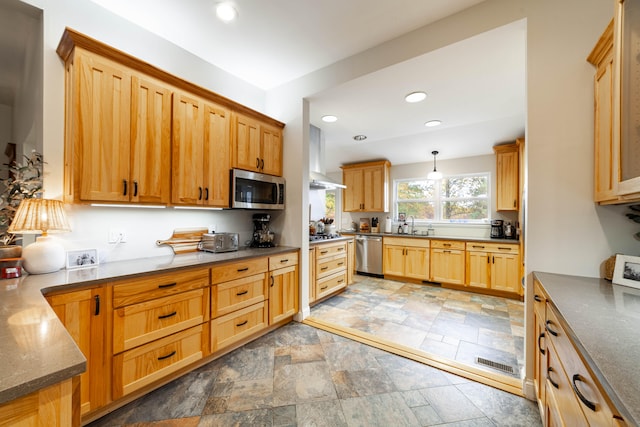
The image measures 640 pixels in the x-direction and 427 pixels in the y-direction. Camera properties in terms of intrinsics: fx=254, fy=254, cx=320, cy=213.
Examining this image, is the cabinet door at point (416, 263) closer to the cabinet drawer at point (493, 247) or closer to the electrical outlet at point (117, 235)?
the cabinet drawer at point (493, 247)

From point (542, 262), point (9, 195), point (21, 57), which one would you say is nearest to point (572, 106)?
A: point (542, 262)

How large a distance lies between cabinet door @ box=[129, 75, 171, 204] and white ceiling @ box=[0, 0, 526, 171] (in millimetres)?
665

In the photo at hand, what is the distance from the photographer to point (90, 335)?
1.48 meters

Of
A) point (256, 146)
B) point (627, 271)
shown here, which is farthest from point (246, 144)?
point (627, 271)

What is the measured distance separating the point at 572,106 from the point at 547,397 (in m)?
1.71

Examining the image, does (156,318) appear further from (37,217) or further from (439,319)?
(439,319)

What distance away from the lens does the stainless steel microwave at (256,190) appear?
2.54 meters

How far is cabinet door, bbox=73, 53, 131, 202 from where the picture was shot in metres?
1.66

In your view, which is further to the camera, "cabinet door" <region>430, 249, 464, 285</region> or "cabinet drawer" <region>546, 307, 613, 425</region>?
"cabinet door" <region>430, 249, 464, 285</region>

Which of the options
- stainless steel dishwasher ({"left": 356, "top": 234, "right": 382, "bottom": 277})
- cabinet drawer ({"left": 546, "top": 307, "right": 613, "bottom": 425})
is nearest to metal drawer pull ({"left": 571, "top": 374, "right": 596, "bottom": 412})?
cabinet drawer ({"left": 546, "top": 307, "right": 613, "bottom": 425})

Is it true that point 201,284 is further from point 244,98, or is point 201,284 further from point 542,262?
point 542,262

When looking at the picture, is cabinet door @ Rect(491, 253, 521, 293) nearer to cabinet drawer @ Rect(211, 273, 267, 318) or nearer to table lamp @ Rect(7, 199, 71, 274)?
cabinet drawer @ Rect(211, 273, 267, 318)

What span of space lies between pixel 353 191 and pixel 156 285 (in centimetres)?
445

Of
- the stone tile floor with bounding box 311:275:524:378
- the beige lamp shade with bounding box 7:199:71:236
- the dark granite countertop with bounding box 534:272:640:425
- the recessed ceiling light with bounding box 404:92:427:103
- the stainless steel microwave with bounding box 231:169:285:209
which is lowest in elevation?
the stone tile floor with bounding box 311:275:524:378
